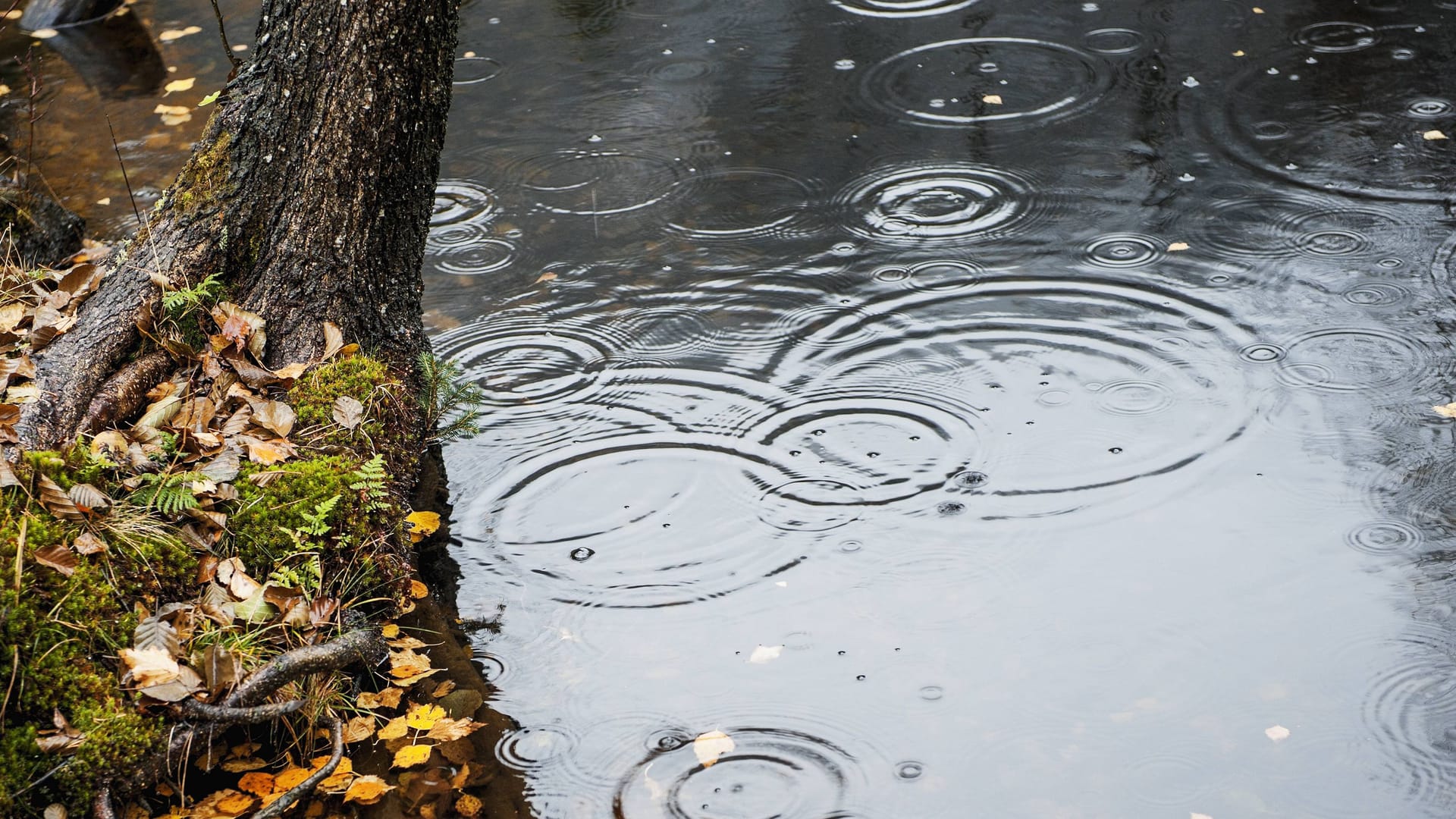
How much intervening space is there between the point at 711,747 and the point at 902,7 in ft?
18.5

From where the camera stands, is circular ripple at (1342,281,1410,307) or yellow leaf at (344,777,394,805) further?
circular ripple at (1342,281,1410,307)

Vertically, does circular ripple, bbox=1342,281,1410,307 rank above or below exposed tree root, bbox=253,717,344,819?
below

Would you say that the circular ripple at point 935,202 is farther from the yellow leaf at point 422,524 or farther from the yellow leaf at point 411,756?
the yellow leaf at point 411,756

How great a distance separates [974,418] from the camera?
4.20 metres

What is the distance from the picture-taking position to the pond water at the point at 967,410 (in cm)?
306

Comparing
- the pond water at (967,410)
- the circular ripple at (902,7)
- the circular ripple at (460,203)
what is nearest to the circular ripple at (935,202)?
the pond water at (967,410)

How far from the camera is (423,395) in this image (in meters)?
4.21

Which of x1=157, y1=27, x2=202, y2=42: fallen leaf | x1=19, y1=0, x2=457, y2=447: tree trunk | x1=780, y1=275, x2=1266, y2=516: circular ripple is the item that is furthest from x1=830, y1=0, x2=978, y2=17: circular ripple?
x1=157, y1=27, x2=202, y2=42: fallen leaf

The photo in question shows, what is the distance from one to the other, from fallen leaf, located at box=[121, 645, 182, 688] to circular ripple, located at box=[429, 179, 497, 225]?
3.20 m

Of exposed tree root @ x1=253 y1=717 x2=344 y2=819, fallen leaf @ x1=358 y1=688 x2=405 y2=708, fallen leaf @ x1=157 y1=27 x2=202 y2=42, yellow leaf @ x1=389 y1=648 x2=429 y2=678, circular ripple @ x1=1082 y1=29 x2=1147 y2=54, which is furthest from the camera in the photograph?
fallen leaf @ x1=157 y1=27 x2=202 y2=42

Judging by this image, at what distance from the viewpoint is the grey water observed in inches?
120

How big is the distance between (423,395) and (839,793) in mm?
2103

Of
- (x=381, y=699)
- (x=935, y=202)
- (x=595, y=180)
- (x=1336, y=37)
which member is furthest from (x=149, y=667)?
(x=1336, y=37)

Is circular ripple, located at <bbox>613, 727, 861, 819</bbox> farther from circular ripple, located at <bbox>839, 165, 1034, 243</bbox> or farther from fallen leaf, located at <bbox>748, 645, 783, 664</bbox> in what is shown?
circular ripple, located at <bbox>839, 165, 1034, 243</bbox>
